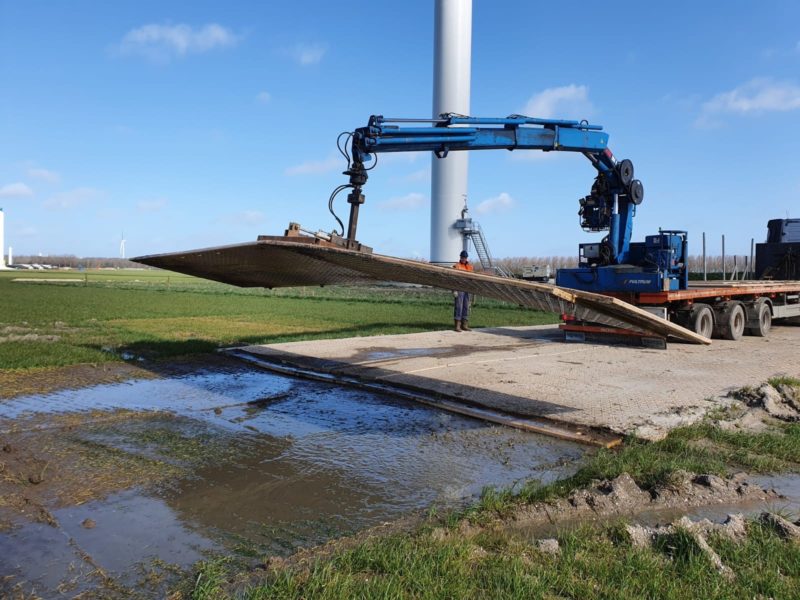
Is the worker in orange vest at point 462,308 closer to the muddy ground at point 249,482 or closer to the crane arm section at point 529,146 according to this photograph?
the crane arm section at point 529,146

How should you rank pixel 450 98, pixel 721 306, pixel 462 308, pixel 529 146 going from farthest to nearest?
pixel 450 98 < pixel 462 308 < pixel 721 306 < pixel 529 146

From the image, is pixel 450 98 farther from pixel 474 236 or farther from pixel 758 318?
pixel 758 318

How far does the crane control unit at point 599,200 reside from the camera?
426 inches

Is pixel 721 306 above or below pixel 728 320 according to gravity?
above

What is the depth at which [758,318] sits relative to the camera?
598 inches

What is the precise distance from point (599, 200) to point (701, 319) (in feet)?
11.5

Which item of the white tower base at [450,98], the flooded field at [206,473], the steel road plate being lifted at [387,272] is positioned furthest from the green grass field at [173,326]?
the white tower base at [450,98]

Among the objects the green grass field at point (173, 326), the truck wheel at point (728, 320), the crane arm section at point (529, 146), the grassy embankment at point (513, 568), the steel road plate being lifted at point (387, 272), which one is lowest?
the grassy embankment at point (513, 568)

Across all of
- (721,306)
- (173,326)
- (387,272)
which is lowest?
(173,326)

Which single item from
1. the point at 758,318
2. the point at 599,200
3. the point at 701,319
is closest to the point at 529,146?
the point at 599,200

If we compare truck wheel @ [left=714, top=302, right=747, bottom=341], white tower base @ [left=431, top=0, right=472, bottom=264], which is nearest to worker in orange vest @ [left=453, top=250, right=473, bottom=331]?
truck wheel @ [left=714, top=302, right=747, bottom=341]

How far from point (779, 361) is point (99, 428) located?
10822 mm

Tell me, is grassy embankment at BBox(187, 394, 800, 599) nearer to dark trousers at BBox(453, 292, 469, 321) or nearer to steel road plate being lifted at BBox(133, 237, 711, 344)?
steel road plate being lifted at BBox(133, 237, 711, 344)

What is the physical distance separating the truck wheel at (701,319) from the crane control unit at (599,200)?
2.12 feet
